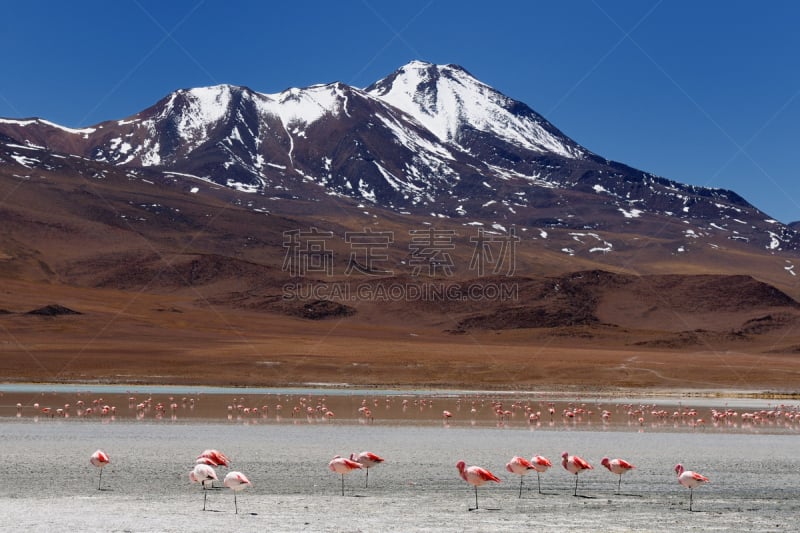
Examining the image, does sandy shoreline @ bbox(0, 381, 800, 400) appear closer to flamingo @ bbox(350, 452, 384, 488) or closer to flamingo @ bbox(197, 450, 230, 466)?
flamingo @ bbox(350, 452, 384, 488)

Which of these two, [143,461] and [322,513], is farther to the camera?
[143,461]

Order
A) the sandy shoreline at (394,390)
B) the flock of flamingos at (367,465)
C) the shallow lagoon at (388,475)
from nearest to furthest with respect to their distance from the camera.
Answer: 1. the shallow lagoon at (388,475)
2. the flock of flamingos at (367,465)
3. the sandy shoreline at (394,390)

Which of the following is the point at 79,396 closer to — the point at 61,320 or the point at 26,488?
the point at 26,488

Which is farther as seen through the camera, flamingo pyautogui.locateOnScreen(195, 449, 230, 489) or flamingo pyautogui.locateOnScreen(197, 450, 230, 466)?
flamingo pyautogui.locateOnScreen(197, 450, 230, 466)

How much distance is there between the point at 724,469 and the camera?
21.6 metres

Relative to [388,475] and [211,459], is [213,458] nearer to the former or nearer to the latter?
[211,459]

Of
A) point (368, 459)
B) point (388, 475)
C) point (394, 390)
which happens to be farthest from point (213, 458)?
point (394, 390)

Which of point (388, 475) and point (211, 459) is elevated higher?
point (211, 459)

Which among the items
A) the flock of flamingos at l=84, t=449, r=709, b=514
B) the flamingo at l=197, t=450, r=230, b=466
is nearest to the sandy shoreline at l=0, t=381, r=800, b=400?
the flock of flamingos at l=84, t=449, r=709, b=514

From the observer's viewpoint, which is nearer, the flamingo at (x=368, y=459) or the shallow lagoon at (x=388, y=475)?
the shallow lagoon at (x=388, y=475)

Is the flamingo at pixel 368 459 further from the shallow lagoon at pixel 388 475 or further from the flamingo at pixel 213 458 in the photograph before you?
the flamingo at pixel 213 458

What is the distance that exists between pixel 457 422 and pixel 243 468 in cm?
1475

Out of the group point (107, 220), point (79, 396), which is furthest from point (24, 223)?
point (79, 396)

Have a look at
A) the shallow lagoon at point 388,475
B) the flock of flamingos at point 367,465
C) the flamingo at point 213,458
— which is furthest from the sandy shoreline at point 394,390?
the flamingo at point 213,458
